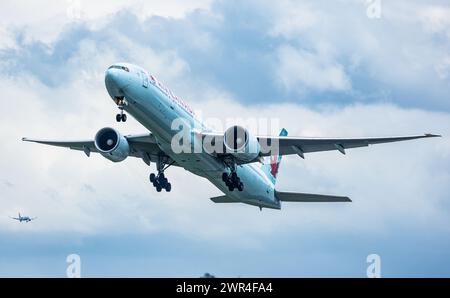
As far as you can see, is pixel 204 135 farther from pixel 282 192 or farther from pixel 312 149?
pixel 282 192

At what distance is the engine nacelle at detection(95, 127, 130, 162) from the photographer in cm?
6341

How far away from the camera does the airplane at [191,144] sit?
5638 centimetres

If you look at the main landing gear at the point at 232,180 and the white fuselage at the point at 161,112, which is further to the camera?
the main landing gear at the point at 232,180

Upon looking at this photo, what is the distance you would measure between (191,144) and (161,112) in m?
3.81

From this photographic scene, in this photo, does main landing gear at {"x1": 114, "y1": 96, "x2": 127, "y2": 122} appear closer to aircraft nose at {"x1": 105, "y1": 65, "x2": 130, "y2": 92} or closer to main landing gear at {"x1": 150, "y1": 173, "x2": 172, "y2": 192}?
aircraft nose at {"x1": 105, "y1": 65, "x2": 130, "y2": 92}

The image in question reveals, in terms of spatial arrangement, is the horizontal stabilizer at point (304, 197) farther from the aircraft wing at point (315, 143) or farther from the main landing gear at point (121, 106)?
the main landing gear at point (121, 106)

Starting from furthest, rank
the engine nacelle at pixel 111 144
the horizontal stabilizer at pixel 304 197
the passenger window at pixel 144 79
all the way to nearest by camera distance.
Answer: the horizontal stabilizer at pixel 304 197 → the engine nacelle at pixel 111 144 → the passenger window at pixel 144 79

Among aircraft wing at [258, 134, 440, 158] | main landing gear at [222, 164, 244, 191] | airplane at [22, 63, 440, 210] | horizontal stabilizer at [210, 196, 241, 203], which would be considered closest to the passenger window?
airplane at [22, 63, 440, 210]

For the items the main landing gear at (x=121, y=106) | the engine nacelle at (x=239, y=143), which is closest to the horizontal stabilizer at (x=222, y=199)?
the engine nacelle at (x=239, y=143)

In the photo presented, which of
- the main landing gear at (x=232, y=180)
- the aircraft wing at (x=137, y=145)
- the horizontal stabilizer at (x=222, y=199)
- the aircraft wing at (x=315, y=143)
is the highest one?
the aircraft wing at (x=137, y=145)

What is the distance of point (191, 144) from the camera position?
60188 mm
